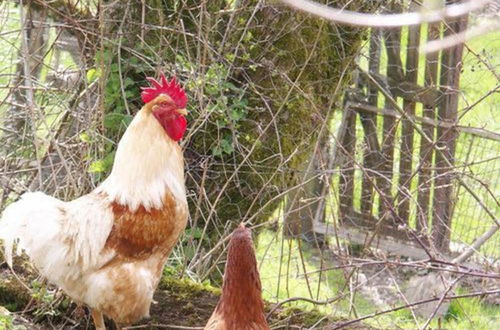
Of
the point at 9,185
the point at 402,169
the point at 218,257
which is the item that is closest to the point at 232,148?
the point at 218,257

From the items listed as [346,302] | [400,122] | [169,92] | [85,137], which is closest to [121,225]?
[169,92]

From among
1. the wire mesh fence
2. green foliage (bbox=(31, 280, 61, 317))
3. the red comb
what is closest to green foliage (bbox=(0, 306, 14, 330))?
green foliage (bbox=(31, 280, 61, 317))

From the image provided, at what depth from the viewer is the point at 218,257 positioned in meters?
5.92

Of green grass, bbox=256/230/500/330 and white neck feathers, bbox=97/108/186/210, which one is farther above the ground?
white neck feathers, bbox=97/108/186/210

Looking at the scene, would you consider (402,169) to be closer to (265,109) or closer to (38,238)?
(265,109)

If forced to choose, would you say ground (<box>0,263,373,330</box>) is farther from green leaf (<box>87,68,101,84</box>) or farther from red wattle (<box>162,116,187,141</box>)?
green leaf (<box>87,68,101,84</box>)

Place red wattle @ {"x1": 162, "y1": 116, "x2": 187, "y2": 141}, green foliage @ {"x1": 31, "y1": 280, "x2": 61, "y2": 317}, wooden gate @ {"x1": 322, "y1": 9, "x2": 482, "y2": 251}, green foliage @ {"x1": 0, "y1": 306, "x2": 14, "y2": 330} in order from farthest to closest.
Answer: wooden gate @ {"x1": 322, "y1": 9, "x2": 482, "y2": 251}
green foliage @ {"x1": 31, "y1": 280, "x2": 61, "y2": 317}
red wattle @ {"x1": 162, "y1": 116, "x2": 187, "y2": 141}
green foliage @ {"x1": 0, "y1": 306, "x2": 14, "y2": 330}

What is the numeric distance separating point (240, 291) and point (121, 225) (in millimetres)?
1407

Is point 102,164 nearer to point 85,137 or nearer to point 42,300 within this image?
point 85,137

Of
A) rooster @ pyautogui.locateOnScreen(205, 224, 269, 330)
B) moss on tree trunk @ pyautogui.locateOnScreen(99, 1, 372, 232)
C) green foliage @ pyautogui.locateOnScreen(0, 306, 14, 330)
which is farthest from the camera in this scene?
moss on tree trunk @ pyautogui.locateOnScreen(99, 1, 372, 232)

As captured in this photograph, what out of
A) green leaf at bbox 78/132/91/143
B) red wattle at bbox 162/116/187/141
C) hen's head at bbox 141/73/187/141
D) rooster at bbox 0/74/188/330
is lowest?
rooster at bbox 0/74/188/330

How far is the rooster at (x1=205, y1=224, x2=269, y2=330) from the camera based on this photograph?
144 inches

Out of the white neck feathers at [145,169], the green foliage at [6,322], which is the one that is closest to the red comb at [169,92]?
the white neck feathers at [145,169]

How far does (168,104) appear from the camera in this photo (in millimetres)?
5055
